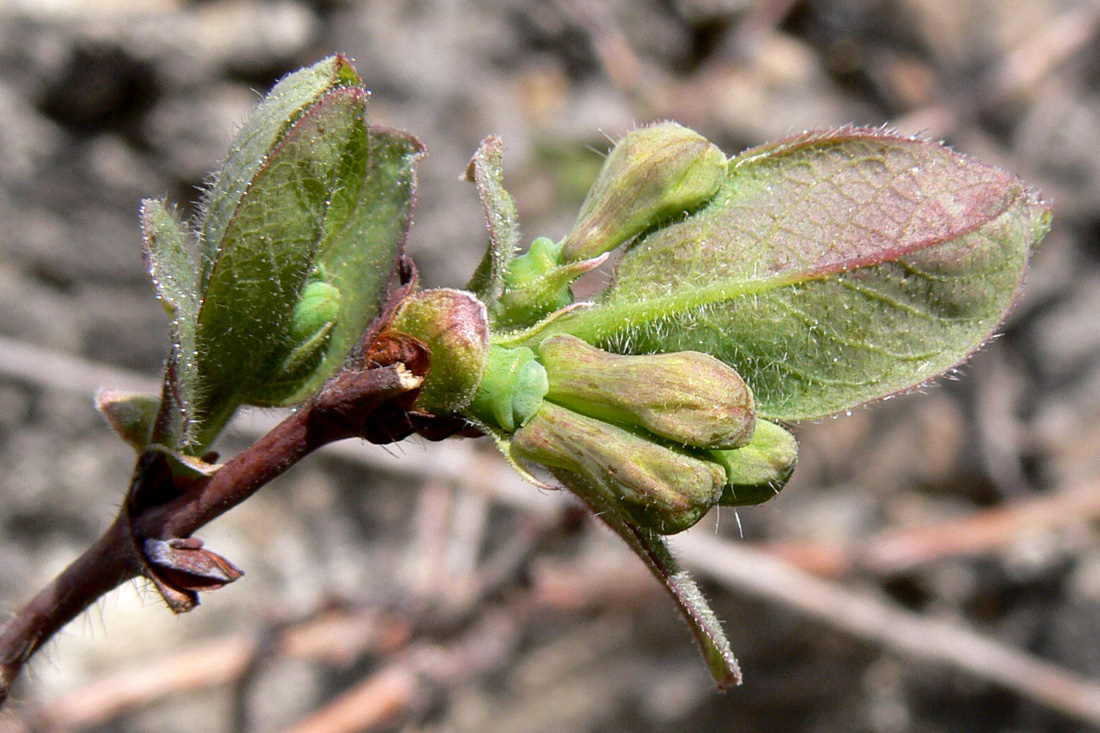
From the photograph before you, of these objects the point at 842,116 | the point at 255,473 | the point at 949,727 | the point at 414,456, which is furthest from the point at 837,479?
the point at 255,473

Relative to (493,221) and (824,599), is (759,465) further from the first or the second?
(824,599)

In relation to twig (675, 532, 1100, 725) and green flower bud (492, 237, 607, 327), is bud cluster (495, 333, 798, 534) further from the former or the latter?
twig (675, 532, 1100, 725)

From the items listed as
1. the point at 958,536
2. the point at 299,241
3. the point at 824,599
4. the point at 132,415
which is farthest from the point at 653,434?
the point at 958,536

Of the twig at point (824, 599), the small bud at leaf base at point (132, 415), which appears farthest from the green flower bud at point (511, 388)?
the twig at point (824, 599)

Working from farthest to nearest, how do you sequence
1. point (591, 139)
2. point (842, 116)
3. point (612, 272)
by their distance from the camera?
point (842, 116) → point (591, 139) → point (612, 272)

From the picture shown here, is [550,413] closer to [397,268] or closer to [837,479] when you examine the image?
[397,268]
